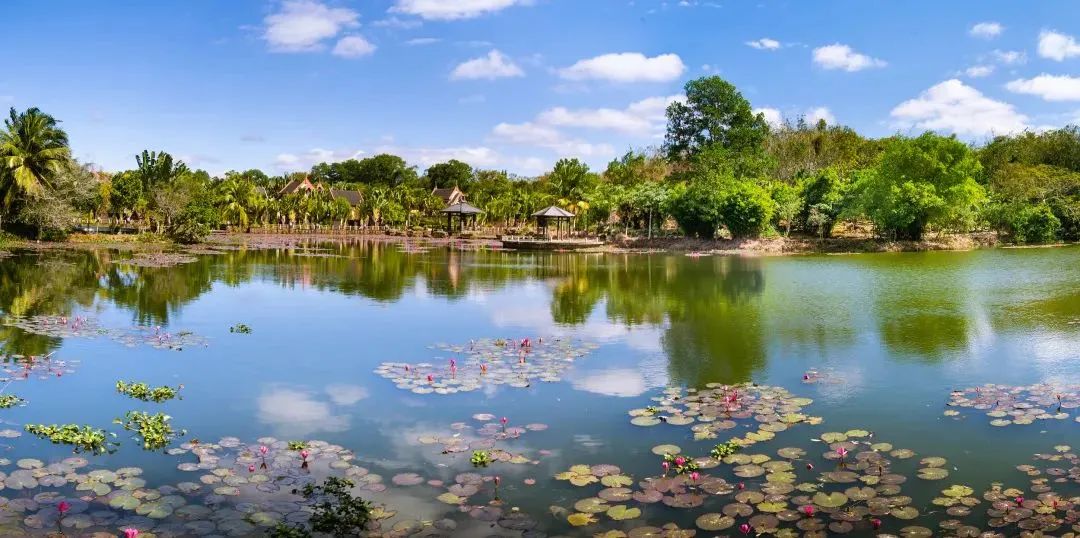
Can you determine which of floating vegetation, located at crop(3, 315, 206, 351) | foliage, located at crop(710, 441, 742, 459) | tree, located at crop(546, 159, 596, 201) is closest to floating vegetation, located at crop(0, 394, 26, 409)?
floating vegetation, located at crop(3, 315, 206, 351)

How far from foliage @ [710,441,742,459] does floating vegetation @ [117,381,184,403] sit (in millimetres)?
9230

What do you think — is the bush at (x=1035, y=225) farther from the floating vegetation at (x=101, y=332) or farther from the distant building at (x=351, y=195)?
the distant building at (x=351, y=195)

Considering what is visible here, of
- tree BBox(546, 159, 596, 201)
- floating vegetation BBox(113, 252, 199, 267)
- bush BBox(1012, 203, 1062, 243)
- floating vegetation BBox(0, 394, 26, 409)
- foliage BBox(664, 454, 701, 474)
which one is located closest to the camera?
foliage BBox(664, 454, 701, 474)

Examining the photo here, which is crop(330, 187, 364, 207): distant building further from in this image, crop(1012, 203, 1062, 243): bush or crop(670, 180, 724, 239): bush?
crop(1012, 203, 1062, 243): bush

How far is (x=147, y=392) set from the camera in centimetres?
1323

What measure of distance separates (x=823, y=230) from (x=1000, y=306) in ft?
131

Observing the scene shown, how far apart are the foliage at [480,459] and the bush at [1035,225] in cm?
5822

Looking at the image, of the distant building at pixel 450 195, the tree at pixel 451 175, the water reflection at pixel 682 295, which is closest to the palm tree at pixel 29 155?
the water reflection at pixel 682 295

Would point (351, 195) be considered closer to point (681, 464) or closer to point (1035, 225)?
point (1035, 225)

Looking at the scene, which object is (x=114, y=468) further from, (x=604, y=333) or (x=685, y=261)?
(x=685, y=261)

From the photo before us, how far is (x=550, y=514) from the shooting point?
27.5 feet

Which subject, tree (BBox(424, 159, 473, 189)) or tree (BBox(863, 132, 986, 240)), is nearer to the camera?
tree (BBox(863, 132, 986, 240))

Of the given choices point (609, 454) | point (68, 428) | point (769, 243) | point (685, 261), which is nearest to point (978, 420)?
point (609, 454)

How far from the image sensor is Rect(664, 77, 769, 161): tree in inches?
3308
